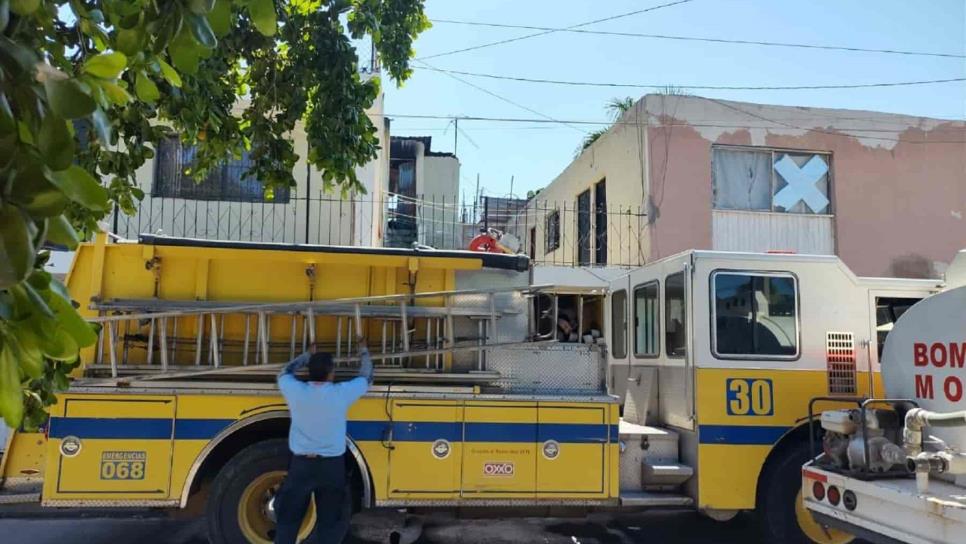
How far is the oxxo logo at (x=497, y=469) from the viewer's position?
544 centimetres

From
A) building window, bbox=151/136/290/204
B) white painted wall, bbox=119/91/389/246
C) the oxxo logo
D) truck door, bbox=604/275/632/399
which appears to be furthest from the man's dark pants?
building window, bbox=151/136/290/204

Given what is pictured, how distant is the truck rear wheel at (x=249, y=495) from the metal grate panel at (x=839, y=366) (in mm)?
4398

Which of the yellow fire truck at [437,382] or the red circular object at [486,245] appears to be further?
the red circular object at [486,245]

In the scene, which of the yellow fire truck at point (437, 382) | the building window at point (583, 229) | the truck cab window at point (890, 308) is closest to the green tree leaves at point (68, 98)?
the yellow fire truck at point (437, 382)

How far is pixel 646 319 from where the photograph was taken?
6.96 metres

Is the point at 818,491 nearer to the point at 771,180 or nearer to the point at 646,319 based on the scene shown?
the point at 646,319

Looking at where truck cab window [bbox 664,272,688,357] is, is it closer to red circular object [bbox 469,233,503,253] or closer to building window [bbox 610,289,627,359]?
building window [bbox 610,289,627,359]

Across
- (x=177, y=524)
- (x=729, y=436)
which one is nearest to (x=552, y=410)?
(x=729, y=436)

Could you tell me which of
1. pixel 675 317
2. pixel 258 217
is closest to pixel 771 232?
pixel 675 317

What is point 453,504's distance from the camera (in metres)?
5.43

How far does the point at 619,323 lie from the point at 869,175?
795cm

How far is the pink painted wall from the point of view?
1245 centimetres

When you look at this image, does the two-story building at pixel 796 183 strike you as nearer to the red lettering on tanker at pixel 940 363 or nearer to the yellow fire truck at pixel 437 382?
the yellow fire truck at pixel 437 382

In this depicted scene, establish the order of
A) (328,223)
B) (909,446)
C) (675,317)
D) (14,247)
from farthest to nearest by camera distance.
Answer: (328,223), (675,317), (909,446), (14,247)
